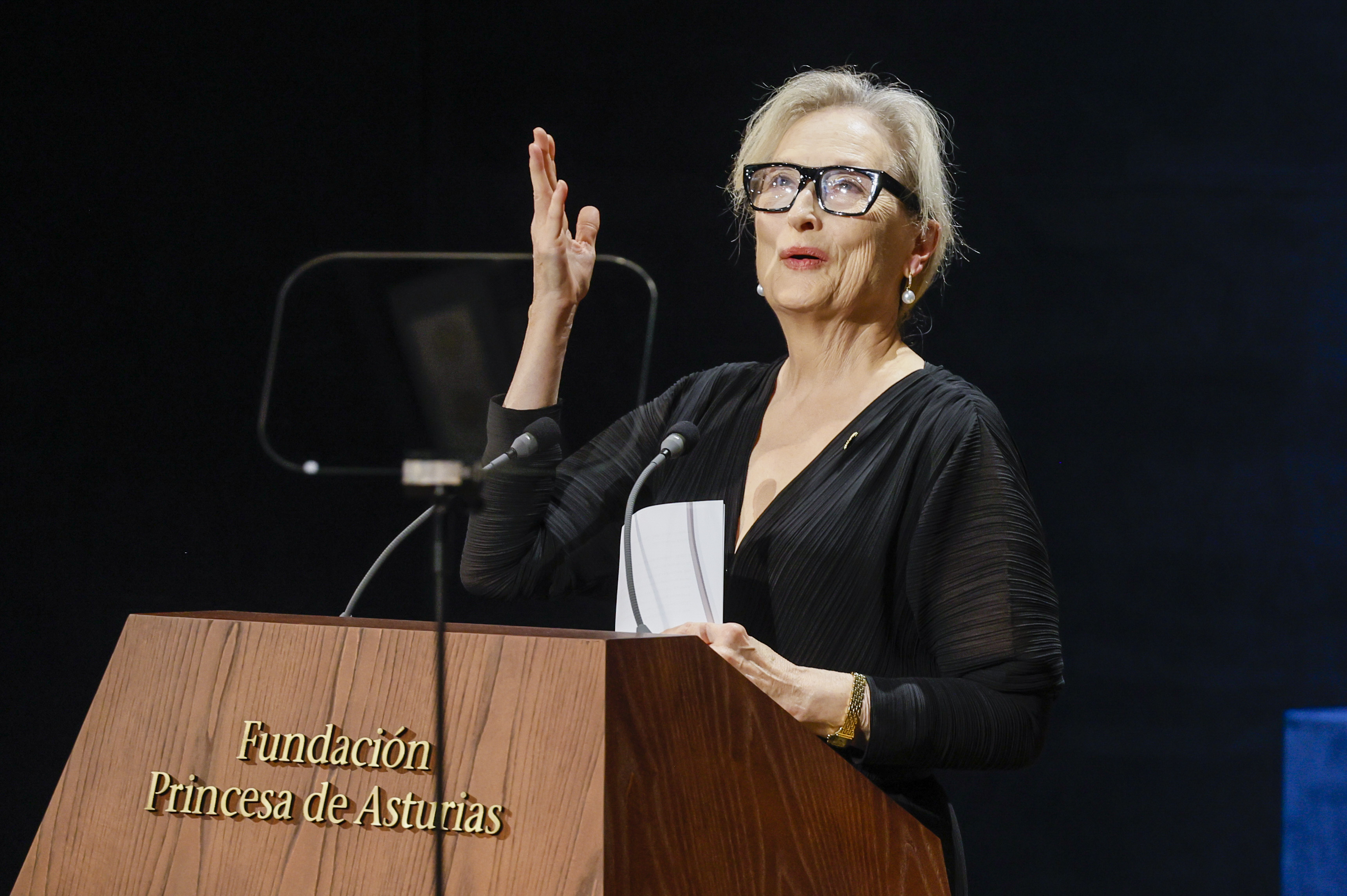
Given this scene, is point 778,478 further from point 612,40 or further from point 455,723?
point 612,40

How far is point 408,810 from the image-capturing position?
841 mm

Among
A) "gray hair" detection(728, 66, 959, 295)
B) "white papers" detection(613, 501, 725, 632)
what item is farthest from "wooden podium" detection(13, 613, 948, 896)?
"gray hair" detection(728, 66, 959, 295)

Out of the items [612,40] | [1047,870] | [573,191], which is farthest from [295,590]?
[1047,870]

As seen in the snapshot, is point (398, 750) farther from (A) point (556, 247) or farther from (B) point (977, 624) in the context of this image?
(A) point (556, 247)

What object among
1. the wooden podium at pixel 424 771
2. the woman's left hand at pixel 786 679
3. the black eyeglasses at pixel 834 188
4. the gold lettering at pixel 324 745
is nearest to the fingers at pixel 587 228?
the black eyeglasses at pixel 834 188

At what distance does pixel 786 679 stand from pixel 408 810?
40 cm

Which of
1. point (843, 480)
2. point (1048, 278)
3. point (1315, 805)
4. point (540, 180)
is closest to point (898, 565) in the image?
point (843, 480)

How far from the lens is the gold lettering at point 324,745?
2.84ft

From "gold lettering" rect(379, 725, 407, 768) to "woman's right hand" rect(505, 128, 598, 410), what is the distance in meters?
0.71

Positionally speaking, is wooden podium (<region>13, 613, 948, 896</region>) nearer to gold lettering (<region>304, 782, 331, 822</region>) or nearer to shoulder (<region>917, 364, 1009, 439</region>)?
gold lettering (<region>304, 782, 331, 822</region>)

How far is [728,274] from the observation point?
2.73 metres

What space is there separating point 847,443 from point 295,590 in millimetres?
1529

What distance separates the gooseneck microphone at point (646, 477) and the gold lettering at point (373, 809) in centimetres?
35

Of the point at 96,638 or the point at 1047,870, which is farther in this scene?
the point at 1047,870
